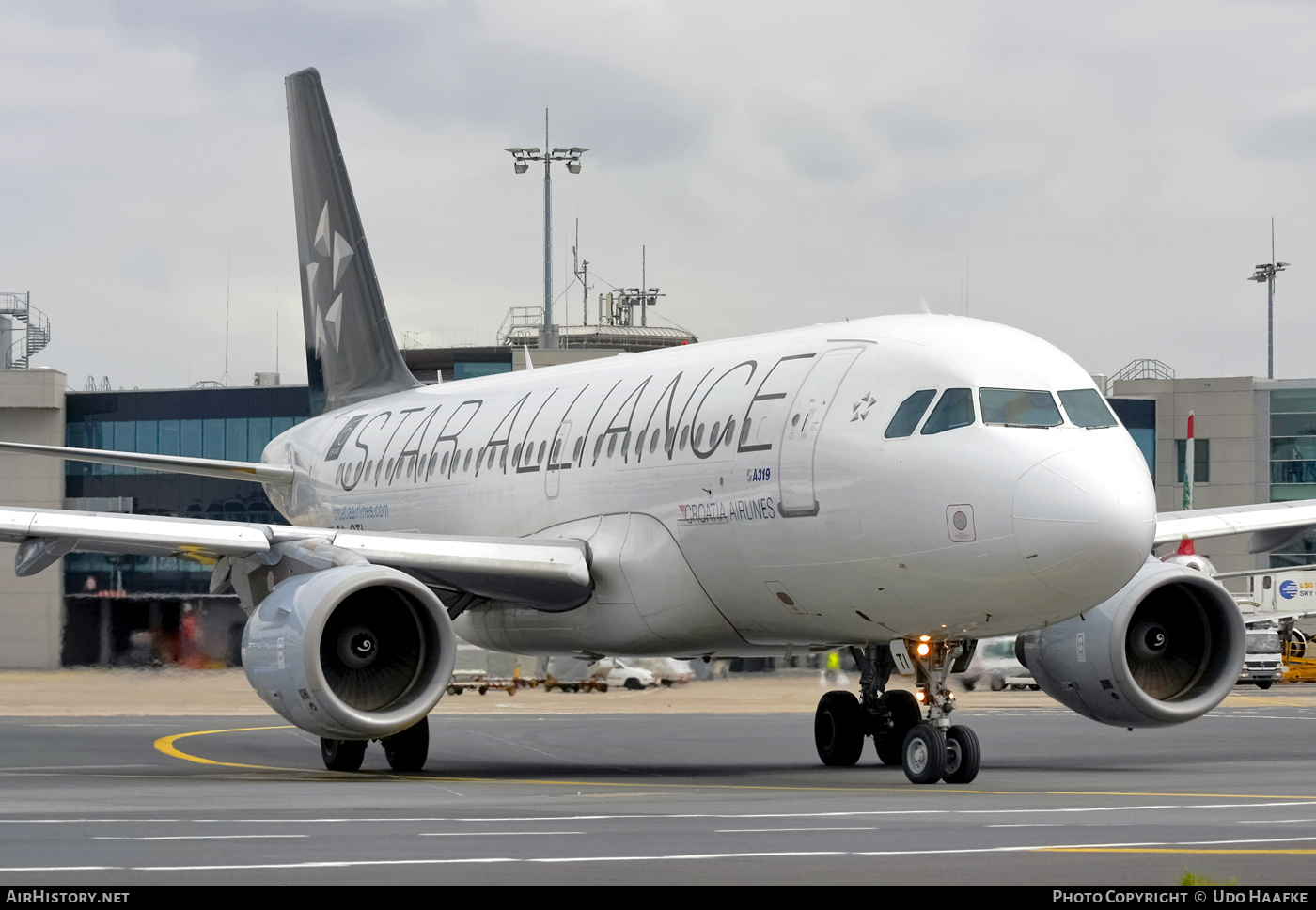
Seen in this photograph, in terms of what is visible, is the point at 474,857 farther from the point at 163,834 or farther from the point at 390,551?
the point at 390,551

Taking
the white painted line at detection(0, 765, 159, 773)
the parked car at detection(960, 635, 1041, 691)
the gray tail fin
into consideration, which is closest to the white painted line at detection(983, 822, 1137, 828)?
the white painted line at detection(0, 765, 159, 773)

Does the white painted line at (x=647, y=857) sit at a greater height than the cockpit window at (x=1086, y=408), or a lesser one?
lesser

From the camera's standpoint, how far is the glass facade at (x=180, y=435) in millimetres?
57938

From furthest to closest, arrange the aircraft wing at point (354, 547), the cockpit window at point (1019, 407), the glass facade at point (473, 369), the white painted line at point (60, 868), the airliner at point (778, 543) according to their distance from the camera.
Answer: the glass facade at point (473, 369), the aircraft wing at point (354, 547), the cockpit window at point (1019, 407), the airliner at point (778, 543), the white painted line at point (60, 868)

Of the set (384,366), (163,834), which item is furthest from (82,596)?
(163,834)

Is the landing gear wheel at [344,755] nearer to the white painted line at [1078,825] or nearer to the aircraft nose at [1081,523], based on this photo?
the aircraft nose at [1081,523]

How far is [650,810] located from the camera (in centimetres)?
1298

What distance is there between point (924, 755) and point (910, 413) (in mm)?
2984

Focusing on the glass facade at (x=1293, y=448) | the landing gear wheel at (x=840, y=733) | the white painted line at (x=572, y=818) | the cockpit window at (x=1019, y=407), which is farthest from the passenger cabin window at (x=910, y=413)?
the glass facade at (x=1293, y=448)

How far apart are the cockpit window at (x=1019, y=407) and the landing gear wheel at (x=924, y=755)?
2.81 metres

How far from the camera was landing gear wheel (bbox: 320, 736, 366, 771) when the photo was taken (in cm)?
1933

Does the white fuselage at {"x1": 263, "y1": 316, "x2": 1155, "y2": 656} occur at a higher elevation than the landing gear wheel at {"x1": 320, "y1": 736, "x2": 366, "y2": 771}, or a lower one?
higher

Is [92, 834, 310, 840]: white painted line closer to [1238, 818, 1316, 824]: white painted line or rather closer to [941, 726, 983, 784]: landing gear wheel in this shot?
[1238, 818, 1316, 824]: white painted line

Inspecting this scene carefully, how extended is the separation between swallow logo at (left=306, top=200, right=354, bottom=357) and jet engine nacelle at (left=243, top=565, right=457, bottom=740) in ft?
34.4
